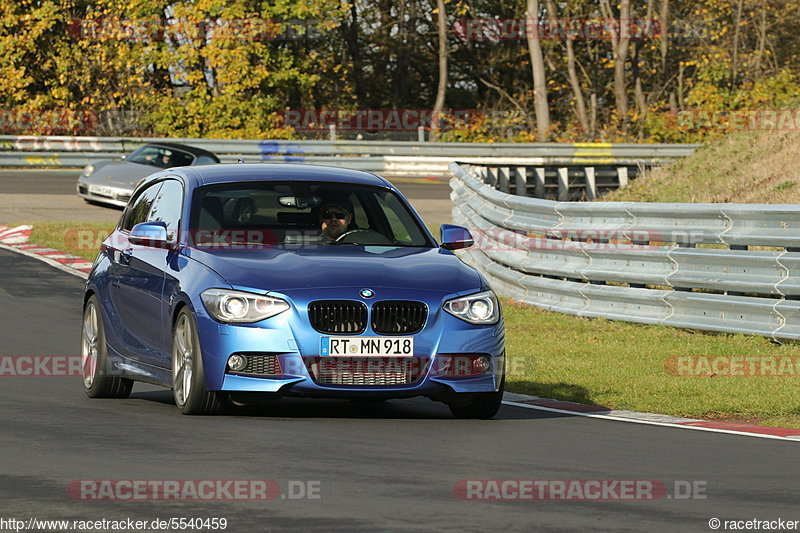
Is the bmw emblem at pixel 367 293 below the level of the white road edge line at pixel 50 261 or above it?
above

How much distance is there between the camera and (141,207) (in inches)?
460

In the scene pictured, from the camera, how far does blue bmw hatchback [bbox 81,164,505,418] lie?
935cm

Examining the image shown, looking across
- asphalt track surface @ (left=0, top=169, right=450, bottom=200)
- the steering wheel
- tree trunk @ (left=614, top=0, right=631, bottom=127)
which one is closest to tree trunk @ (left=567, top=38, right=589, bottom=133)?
tree trunk @ (left=614, top=0, right=631, bottom=127)

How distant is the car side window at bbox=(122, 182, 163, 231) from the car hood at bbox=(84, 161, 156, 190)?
55.1 feet

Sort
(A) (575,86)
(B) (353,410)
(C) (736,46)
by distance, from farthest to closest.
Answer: (A) (575,86), (C) (736,46), (B) (353,410)

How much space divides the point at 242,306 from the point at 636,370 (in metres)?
4.31

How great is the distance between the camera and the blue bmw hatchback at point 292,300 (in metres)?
9.35

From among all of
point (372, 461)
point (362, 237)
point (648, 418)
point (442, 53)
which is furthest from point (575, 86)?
point (372, 461)

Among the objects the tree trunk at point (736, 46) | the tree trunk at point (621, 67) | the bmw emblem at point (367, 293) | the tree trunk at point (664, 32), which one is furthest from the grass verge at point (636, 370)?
the tree trunk at point (664, 32)

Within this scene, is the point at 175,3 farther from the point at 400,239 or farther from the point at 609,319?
the point at 400,239

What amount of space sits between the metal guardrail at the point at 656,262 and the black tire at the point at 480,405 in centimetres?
398

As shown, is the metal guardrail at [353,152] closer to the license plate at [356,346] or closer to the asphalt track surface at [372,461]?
the asphalt track surface at [372,461]

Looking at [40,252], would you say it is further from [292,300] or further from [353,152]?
[353,152]

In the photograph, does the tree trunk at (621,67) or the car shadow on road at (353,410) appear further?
the tree trunk at (621,67)
